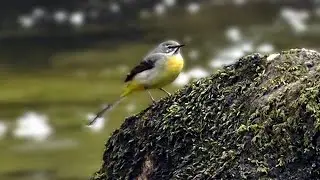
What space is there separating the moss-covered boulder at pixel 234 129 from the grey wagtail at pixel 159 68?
55cm

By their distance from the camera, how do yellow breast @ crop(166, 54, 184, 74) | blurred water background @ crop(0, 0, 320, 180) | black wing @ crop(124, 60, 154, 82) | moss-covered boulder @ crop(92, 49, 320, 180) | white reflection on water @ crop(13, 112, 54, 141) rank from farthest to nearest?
white reflection on water @ crop(13, 112, 54, 141) → blurred water background @ crop(0, 0, 320, 180) → black wing @ crop(124, 60, 154, 82) → yellow breast @ crop(166, 54, 184, 74) → moss-covered boulder @ crop(92, 49, 320, 180)

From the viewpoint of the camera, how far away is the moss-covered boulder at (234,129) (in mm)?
3988

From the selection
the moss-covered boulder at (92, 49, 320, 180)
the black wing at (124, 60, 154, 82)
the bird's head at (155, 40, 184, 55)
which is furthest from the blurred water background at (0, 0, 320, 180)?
the moss-covered boulder at (92, 49, 320, 180)

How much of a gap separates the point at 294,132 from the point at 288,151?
0.33 ft

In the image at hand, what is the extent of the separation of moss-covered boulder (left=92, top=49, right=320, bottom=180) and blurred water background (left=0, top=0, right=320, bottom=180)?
7.48 meters

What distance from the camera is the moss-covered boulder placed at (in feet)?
13.1

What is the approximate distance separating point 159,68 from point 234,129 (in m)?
1.36

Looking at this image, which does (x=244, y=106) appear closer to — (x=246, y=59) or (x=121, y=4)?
(x=246, y=59)

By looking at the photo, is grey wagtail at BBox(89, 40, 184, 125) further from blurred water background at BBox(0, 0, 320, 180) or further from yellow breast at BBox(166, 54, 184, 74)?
blurred water background at BBox(0, 0, 320, 180)

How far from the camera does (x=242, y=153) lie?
13.5ft

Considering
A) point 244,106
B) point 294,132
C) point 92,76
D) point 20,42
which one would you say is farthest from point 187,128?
point 20,42

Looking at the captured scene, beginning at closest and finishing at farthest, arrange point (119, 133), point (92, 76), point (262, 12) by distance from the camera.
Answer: point (119, 133)
point (92, 76)
point (262, 12)

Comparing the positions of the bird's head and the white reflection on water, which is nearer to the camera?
the bird's head

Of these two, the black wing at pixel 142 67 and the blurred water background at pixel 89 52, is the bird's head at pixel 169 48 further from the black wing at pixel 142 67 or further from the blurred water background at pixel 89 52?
the blurred water background at pixel 89 52
